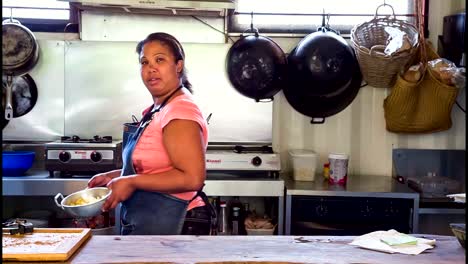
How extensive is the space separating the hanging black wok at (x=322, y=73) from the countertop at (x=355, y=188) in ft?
1.67

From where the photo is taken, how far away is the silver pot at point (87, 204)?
1699 millimetres

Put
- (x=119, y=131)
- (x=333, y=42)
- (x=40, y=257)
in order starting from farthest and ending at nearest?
(x=119, y=131) → (x=333, y=42) → (x=40, y=257)

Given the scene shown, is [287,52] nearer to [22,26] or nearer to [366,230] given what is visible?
[366,230]

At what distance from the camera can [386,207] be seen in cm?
288

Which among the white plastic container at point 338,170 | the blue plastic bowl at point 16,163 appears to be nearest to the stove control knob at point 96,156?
the blue plastic bowl at point 16,163

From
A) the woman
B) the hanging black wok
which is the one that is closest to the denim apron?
the woman

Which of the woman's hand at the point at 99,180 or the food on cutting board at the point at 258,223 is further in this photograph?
the food on cutting board at the point at 258,223

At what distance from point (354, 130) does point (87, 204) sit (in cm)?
224

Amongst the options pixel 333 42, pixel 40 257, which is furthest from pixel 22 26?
pixel 40 257

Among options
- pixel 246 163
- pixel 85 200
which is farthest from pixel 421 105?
pixel 85 200

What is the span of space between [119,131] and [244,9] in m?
1.18

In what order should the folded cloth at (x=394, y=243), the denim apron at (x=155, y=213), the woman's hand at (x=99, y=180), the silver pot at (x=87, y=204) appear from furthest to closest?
the woman's hand at (x=99, y=180), the denim apron at (x=155, y=213), the silver pot at (x=87, y=204), the folded cloth at (x=394, y=243)

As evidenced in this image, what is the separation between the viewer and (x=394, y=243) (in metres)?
1.62

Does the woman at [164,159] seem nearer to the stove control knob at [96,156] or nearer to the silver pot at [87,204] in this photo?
the silver pot at [87,204]
